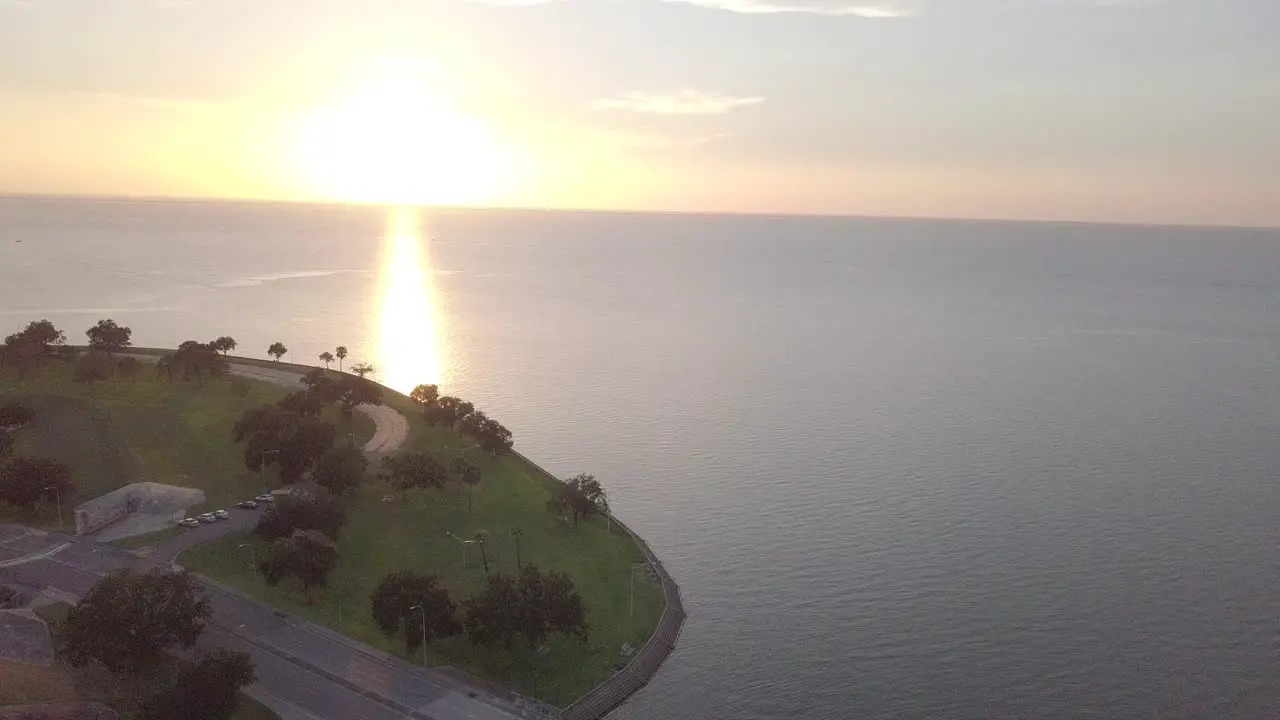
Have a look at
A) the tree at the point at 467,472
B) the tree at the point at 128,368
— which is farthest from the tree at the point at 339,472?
the tree at the point at 128,368

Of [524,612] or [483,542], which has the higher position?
[524,612]

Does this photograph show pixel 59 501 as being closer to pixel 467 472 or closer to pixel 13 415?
pixel 13 415

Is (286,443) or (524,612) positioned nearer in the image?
(524,612)

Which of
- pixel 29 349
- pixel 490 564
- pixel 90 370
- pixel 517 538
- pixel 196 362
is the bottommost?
pixel 490 564

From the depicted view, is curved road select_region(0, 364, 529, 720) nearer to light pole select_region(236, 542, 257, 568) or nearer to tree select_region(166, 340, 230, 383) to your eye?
light pole select_region(236, 542, 257, 568)

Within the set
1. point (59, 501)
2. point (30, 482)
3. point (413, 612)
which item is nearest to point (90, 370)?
point (59, 501)

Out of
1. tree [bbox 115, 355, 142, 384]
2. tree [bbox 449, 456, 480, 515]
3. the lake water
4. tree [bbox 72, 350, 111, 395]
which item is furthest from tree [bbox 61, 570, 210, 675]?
tree [bbox 115, 355, 142, 384]

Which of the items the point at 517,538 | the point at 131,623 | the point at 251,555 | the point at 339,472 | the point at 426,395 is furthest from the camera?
the point at 426,395

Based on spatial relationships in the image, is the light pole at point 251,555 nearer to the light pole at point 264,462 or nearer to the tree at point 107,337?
the light pole at point 264,462
